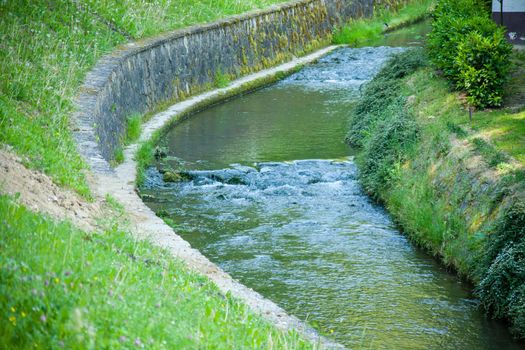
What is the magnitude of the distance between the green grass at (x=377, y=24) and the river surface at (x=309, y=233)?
1046 centimetres

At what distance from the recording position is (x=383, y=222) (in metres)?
14.0

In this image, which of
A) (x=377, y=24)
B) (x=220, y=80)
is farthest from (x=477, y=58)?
(x=377, y=24)

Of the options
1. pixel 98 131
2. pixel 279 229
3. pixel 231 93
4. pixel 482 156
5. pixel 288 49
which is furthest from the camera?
pixel 288 49

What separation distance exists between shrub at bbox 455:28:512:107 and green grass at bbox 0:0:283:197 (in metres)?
6.27

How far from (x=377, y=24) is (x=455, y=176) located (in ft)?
71.4

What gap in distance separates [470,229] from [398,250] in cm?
135

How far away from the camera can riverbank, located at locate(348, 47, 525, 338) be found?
10443mm

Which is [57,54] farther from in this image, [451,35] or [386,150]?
[451,35]

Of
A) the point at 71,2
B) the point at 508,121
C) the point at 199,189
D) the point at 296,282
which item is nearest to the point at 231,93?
the point at 71,2

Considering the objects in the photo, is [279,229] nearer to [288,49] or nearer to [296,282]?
[296,282]

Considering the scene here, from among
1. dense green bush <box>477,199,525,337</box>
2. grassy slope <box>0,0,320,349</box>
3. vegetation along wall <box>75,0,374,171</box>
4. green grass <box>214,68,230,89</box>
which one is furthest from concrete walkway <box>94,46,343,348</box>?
green grass <box>214,68,230,89</box>

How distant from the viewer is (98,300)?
244 inches

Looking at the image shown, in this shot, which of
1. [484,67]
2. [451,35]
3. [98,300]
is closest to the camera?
[98,300]

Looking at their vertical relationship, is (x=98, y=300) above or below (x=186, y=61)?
above
